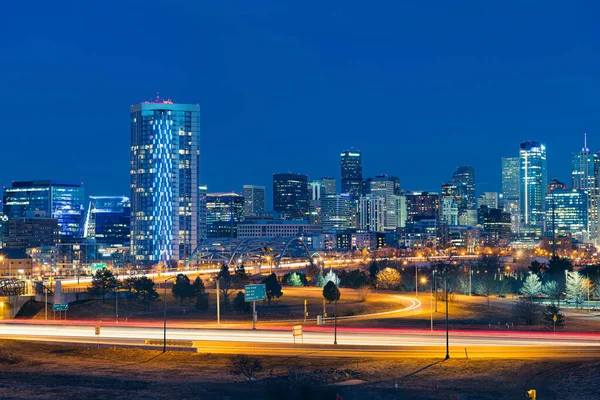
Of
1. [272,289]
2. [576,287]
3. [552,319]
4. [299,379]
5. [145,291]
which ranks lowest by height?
[299,379]

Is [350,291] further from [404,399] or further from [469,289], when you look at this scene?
[404,399]

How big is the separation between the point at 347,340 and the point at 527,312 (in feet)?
108

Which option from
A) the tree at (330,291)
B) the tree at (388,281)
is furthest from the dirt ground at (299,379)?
the tree at (388,281)

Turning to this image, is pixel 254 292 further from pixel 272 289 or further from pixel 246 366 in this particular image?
pixel 272 289

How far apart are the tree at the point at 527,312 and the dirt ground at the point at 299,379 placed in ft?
115

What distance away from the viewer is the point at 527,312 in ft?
323

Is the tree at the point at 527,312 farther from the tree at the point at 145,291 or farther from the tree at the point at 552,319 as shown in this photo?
the tree at the point at 145,291

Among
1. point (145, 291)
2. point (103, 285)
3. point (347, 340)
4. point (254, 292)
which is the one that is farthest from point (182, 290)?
point (347, 340)

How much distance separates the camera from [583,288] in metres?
137

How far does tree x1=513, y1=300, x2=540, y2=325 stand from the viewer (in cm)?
9656

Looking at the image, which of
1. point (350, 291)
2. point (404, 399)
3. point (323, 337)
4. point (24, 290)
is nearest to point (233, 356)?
point (323, 337)

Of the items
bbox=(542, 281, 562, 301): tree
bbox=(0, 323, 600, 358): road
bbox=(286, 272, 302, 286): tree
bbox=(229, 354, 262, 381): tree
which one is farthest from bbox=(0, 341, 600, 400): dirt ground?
bbox=(286, 272, 302, 286): tree

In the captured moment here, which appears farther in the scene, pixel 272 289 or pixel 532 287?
pixel 532 287

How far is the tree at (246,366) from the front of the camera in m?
61.0
